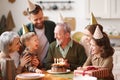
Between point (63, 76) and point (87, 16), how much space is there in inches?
115

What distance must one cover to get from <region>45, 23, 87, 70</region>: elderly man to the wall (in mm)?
2435

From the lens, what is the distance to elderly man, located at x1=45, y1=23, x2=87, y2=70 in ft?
9.24

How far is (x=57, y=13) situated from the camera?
18.2 ft

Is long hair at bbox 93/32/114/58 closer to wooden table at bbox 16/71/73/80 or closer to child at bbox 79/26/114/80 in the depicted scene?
child at bbox 79/26/114/80

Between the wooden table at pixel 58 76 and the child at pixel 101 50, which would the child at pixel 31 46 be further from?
the child at pixel 101 50

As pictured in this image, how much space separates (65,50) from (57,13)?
2762 mm

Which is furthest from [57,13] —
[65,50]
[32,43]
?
[32,43]

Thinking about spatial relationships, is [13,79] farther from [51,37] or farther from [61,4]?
[61,4]

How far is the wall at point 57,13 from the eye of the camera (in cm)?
526

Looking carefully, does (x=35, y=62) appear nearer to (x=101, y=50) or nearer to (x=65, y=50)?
(x=65, y=50)

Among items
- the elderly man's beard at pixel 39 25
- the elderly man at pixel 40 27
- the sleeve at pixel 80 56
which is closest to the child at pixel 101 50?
the sleeve at pixel 80 56

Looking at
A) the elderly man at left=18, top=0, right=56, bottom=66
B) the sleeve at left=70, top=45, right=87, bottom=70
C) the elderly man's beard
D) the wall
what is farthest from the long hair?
the wall

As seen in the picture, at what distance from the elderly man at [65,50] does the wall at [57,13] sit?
95.9 inches

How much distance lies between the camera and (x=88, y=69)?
7.41 feet
